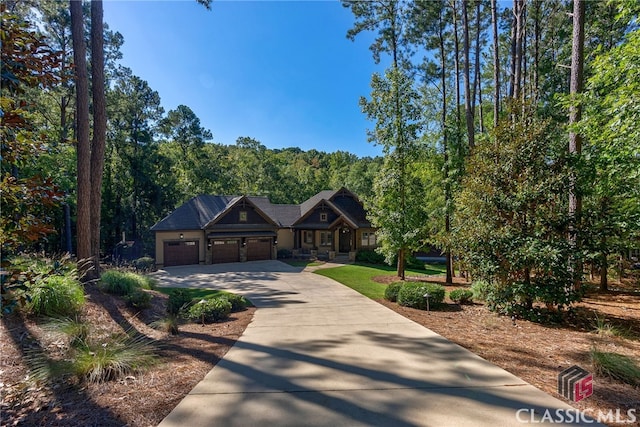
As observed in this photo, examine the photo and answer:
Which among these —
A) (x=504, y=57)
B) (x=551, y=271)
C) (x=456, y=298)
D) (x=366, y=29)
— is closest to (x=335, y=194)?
(x=366, y=29)

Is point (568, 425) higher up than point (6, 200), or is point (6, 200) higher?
point (6, 200)

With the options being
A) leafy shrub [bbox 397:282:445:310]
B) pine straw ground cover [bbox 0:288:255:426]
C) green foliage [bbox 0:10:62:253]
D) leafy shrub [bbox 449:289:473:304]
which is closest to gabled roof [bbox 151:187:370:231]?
leafy shrub [bbox 449:289:473:304]

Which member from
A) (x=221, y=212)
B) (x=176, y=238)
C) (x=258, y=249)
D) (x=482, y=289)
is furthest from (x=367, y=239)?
(x=482, y=289)

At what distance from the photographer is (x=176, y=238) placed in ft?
72.7

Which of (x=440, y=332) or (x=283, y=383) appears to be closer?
(x=283, y=383)

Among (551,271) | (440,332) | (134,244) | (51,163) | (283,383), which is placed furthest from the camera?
(134,244)

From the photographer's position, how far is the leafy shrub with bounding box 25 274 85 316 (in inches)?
240

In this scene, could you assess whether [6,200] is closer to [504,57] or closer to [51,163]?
[51,163]

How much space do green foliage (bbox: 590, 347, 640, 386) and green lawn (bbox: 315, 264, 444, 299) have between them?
7.13 m

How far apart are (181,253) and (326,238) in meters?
12.1

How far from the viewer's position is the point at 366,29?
17625 mm

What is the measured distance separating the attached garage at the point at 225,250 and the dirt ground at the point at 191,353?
46.9 ft

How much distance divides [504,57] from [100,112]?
27182mm

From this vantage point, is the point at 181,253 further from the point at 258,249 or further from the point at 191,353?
the point at 191,353
